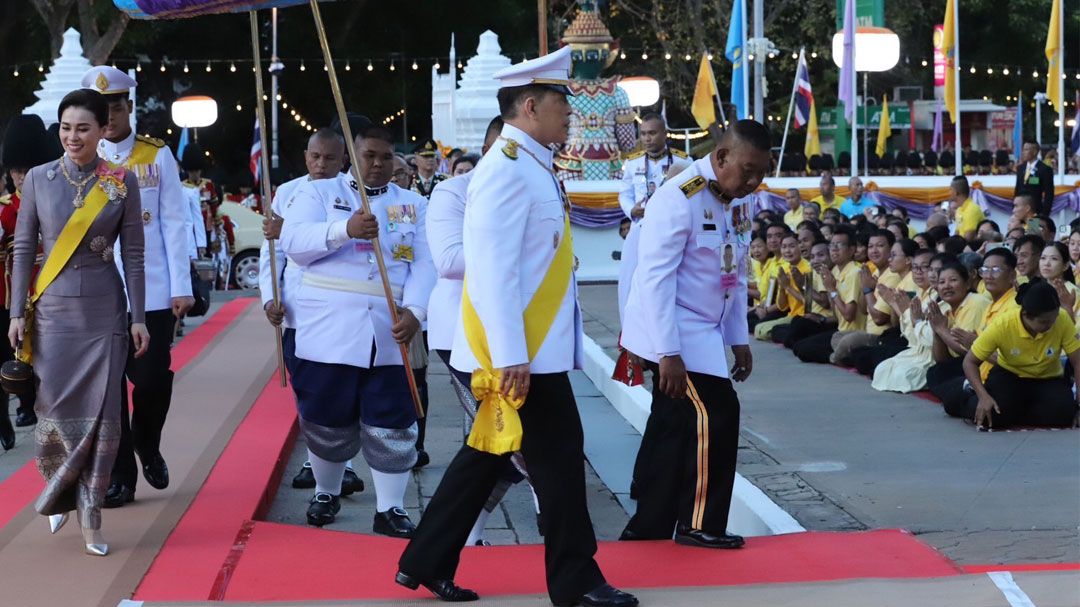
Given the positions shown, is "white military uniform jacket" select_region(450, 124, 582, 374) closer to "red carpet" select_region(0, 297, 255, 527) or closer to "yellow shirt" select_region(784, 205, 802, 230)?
"red carpet" select_region(0, 297, 255, 527)

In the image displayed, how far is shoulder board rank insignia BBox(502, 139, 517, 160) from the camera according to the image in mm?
5105

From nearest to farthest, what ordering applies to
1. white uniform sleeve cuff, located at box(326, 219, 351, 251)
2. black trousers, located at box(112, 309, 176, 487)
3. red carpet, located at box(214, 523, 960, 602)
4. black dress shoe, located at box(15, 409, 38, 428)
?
red carpet, located at box(214, 523, 960, 602), white uniform sleeve cuff, located at box(326, 219, 351, 251), black trousers, located at box(112, 309, 176, 487), black dress shoe, located at box(15, 409, 38, 428)

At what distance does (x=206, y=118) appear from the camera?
2639 centimetres

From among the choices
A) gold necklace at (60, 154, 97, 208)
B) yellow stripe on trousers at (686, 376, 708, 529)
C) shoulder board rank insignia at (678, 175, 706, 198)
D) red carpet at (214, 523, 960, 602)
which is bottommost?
red carpet at (214, 523, 960, 602)

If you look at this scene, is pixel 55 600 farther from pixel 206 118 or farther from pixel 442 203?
pixel 206 118

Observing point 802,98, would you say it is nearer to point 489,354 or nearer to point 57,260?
point 57,260

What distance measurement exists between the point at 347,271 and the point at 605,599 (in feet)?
7.57

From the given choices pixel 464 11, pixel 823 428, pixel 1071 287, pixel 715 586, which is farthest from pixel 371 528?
pixel 464 11

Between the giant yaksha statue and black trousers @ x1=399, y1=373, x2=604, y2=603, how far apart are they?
17831mm

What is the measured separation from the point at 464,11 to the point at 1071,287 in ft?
111

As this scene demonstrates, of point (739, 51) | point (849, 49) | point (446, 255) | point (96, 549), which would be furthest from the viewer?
point (849, 49)

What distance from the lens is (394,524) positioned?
6.72 metres

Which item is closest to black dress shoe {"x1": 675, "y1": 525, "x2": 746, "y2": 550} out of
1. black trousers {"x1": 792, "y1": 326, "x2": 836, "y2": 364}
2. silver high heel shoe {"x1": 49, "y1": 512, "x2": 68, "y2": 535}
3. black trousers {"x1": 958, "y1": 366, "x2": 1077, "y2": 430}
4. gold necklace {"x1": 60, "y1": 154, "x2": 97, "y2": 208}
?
silver high heel shoe {"x1": 49, "y1": 512, "x2": 68, "y2": 535}

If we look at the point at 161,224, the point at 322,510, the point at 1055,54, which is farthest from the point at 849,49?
the point at 322,510
